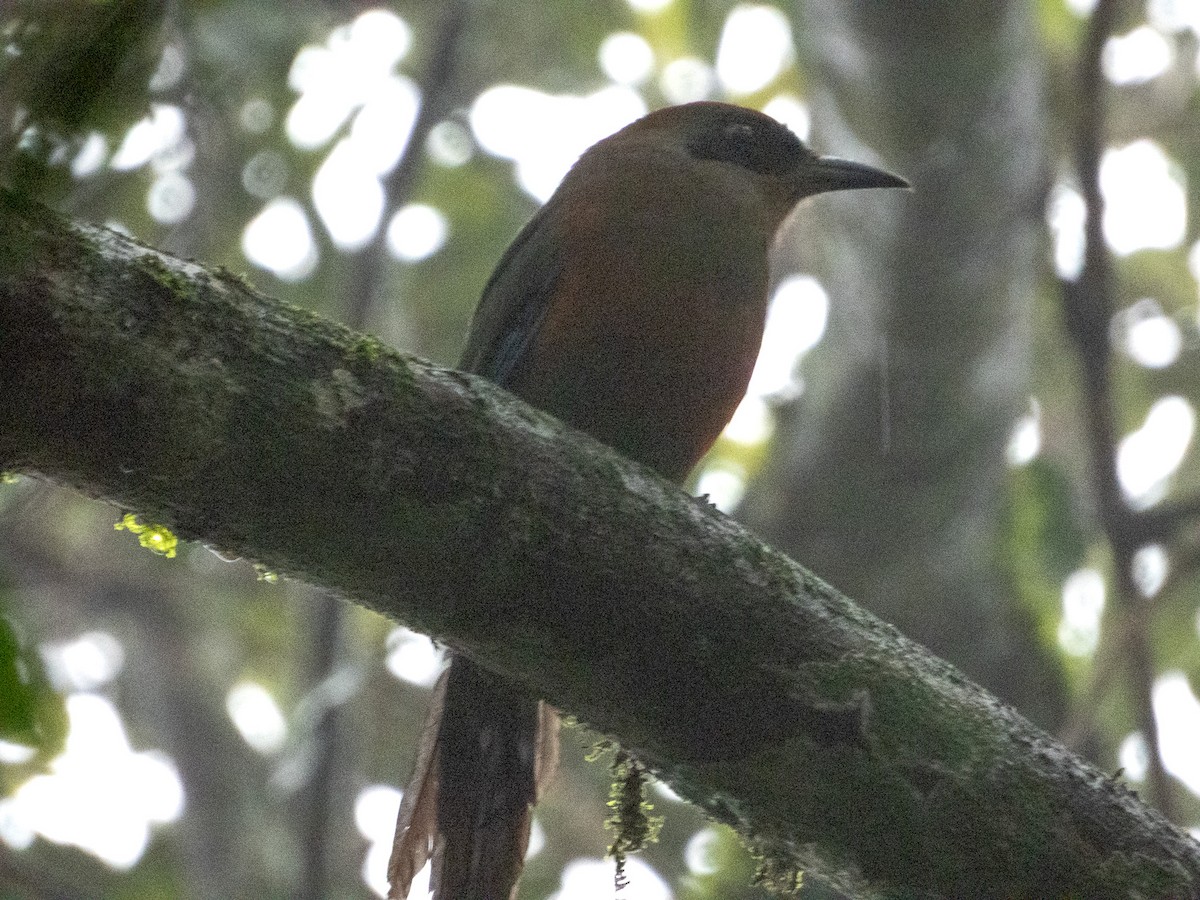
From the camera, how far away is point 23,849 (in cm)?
565

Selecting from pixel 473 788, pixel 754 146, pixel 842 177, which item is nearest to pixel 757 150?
pixel 754 146

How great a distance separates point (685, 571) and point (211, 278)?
2.84ft

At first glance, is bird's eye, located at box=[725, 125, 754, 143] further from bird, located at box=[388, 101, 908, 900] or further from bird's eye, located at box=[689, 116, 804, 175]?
bird, located at box=[388, 101, 908, 900]

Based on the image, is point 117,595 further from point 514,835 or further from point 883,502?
point 514,835

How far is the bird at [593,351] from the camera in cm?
326

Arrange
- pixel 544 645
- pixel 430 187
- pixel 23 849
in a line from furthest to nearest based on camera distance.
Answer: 1. pixel 430 187
2. pixel 23 849
3. pixel 544 645

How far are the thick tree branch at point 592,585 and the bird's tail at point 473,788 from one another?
0.79 m

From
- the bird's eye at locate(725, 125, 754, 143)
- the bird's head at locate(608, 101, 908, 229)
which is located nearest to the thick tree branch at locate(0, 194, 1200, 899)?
the bird's head at locate(608, 101, 908, 229)

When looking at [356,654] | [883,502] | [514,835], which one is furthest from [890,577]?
[514,835]

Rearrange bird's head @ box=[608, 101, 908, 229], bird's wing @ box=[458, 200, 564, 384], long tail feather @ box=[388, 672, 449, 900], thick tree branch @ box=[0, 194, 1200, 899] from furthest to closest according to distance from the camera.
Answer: bird's head @ box=[608, 101, 908, 229] → bird's wing @ box=[458, 200, 564, 384] → long tail feather @ box=[388, 672, 449, 900] → thick tree branch @ box=[0, 194, 1200, 899]

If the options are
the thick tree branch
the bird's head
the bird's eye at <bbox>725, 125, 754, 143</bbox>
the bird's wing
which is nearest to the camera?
the thick tree branch

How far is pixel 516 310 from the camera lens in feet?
12.0

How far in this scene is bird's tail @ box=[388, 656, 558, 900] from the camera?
10.6 ft

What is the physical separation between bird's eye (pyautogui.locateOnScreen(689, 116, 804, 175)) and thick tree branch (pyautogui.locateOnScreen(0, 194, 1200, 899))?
2.00 meters
